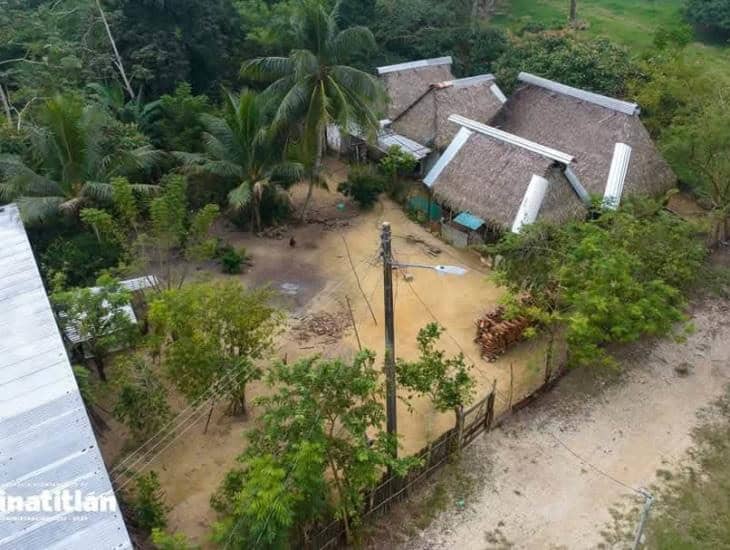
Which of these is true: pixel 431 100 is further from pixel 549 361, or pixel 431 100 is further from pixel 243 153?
pixel 549 361

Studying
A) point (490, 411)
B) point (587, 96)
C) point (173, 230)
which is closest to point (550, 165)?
point (587, 96)

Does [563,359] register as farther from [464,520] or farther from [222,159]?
[222,159]

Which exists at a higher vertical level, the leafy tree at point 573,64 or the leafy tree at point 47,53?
the leafy tree at point 47,53

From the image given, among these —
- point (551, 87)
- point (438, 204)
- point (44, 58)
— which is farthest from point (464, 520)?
point (44, 58)

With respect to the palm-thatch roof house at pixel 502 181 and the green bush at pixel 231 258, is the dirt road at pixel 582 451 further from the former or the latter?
the green bush at pixel 231 258

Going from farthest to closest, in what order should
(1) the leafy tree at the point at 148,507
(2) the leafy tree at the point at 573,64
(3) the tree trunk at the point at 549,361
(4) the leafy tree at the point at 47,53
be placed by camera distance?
(2) the leafy tree at the point at 573,64 → (4) the leafy tree at the point at 47,53 → (3) the tree trunk at the point at 549,361 → (1) the leafy tree at the point at 148,507

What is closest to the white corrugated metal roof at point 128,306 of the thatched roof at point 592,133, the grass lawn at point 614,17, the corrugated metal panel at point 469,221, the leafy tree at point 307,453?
the leafy tree at point 307,453
